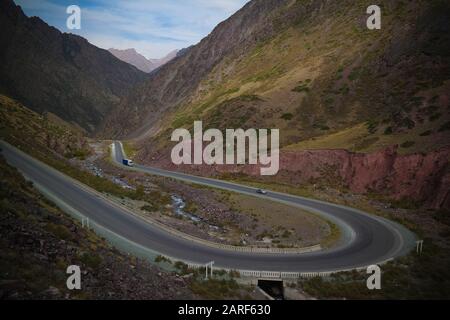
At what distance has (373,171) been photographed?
46.6 m

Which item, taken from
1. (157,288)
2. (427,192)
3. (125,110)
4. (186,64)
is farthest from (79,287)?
(125,110)

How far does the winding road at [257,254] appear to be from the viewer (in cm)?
2356

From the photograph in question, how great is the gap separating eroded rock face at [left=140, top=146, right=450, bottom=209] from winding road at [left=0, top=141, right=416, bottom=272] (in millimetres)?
7297

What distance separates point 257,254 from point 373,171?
27.1 meters

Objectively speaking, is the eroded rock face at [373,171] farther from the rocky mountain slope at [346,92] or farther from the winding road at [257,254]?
the winding road at [257,254]

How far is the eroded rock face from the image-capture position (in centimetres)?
3866

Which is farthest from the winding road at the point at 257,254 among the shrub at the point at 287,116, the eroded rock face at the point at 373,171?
the shrub at the point at 287,116

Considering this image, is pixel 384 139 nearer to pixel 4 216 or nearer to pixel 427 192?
pixel 427 192

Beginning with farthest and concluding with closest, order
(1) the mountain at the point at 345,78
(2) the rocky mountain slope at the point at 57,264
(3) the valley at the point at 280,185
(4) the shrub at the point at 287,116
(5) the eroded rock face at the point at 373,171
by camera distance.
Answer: (4) the shrub at the point at 287,116 → (1) the mountain at the point at 345,78 → (5) the eroded rock face at the point at 373,171 → (3) the valley at the point at 280,185 → (2) the rocky mountain slope at the point at 57,264

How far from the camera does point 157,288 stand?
1677cm

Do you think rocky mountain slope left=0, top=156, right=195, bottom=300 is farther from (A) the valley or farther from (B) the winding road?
(B) the winding road

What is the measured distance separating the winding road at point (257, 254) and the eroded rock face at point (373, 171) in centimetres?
730

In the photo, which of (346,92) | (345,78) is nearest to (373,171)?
(346,92)

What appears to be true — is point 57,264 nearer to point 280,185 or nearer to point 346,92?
point 280,185
